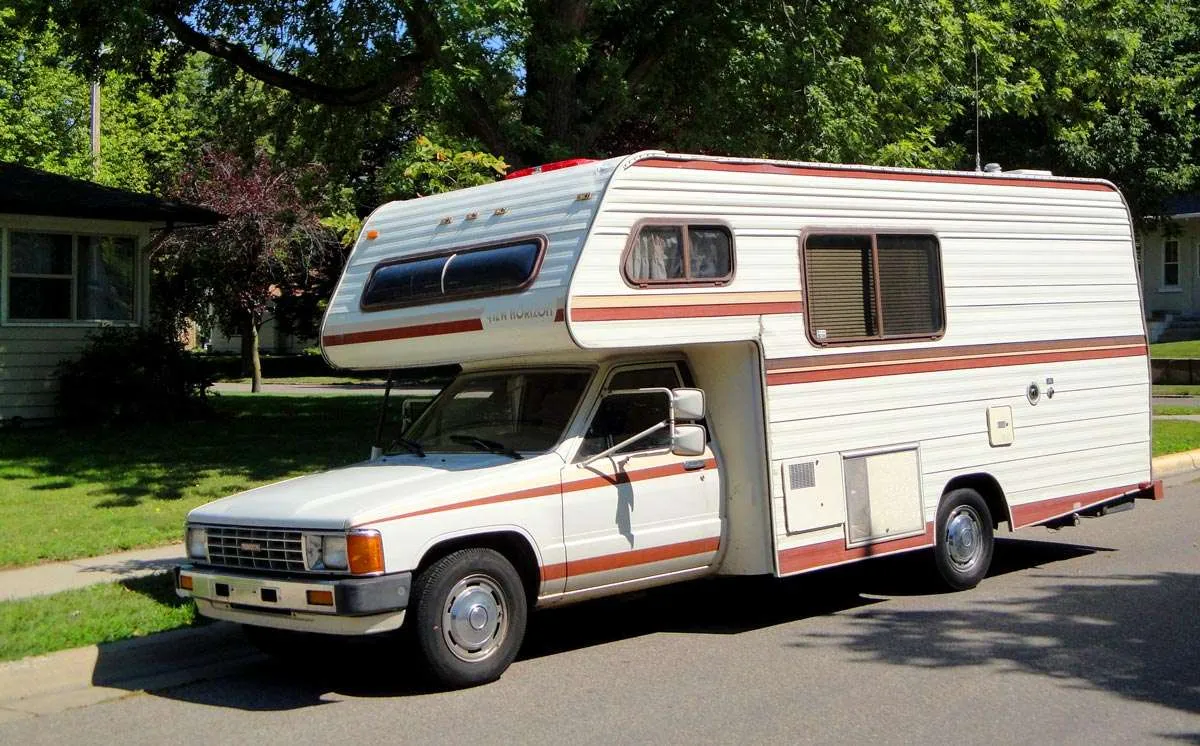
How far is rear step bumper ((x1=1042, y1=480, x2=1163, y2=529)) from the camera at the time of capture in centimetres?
1039

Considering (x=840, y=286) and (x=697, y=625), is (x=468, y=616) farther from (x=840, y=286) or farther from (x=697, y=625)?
(x=840, y=286)

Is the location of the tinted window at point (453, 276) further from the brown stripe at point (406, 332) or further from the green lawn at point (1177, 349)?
the green lawn at point (1177, 349)

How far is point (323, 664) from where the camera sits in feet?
26.4

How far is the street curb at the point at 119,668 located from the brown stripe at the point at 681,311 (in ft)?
9.83

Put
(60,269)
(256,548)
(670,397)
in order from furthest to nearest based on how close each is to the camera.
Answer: (60,269), (670,397), (256,548)

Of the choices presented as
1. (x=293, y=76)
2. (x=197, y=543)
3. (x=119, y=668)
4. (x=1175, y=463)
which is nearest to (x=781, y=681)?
(x=197, y=543)

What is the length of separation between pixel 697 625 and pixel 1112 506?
3.92 m

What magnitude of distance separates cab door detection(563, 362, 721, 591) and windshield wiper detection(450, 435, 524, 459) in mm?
402

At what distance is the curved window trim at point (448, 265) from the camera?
757 centimetres

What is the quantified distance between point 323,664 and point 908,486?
397cm

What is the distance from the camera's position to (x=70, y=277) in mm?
20516

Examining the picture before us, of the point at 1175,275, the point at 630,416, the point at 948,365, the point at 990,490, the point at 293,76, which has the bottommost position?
the point at 990,490

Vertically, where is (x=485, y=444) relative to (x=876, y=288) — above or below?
below

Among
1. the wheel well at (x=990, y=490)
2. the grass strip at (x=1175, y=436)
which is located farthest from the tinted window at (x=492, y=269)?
the grass strip at (x=1175, y=436)
